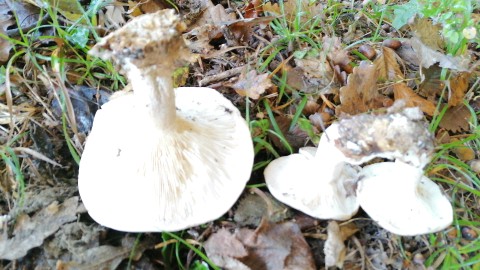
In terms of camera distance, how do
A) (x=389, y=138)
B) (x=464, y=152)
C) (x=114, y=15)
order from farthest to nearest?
(x=114, y=15)
(x=464, y=152)
(x=389, y=138)

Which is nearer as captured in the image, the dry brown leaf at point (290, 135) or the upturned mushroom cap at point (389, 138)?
the upturned mushroom cap at point (389, 138)

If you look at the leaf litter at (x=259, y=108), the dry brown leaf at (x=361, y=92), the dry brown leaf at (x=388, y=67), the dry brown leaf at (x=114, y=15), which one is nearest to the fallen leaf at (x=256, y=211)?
the leaf litter at (x=259, y=108)

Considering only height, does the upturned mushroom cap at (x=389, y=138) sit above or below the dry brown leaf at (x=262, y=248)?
above

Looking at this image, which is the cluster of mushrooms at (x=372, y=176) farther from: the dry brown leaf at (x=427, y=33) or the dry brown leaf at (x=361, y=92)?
the dry brown leaf at (x=427, y=33)

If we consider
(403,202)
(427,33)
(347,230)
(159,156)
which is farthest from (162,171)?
(427,33)

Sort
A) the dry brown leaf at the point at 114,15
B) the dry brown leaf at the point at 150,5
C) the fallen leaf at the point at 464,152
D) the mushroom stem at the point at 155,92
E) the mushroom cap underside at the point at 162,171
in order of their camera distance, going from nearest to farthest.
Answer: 1. the mushroom stem at the point at 155,92
2. the mushroom cap underside at the point at 162,171
3. the fallen leaf at the point at 464,152
4. the dry brown leaf at the point at 114,15
5. the dry brown leaf at the point at 150,5

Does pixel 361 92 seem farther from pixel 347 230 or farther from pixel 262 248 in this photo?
pixel 262 248

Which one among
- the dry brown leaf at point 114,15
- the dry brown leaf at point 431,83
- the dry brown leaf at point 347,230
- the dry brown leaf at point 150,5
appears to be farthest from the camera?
the dry brown leaf at point 150,5
